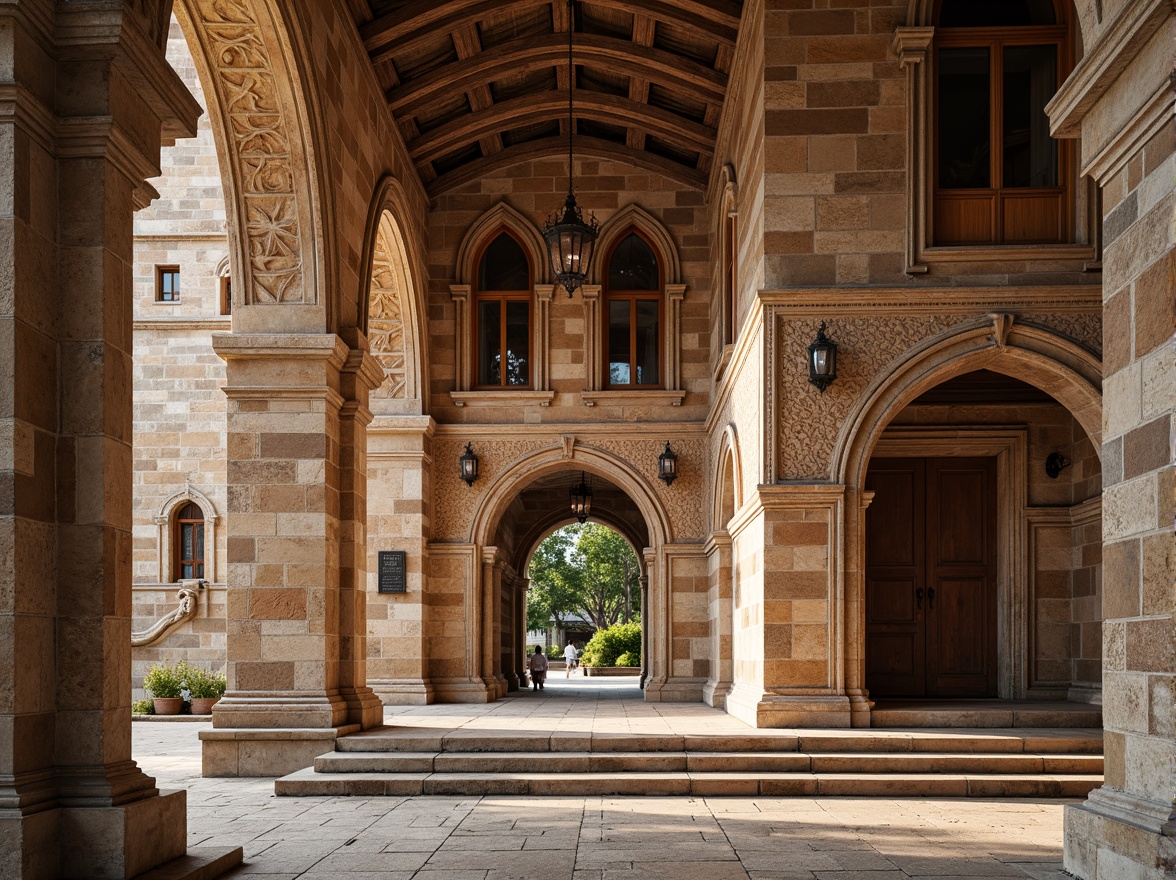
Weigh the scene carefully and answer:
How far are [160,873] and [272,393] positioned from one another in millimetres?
5110

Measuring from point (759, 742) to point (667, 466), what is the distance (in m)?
6.35

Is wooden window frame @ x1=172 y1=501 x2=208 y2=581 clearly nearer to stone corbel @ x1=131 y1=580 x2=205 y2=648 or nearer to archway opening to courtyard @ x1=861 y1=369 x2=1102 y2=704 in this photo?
stone corbel @ x1=131 y1=580 x2=205 y2=648

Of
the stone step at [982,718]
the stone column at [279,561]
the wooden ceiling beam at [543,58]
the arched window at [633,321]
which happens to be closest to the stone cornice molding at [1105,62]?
the stone step at [982,718]

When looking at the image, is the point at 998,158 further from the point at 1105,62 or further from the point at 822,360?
the point at 1105,62

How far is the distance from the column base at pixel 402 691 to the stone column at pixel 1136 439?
395 inches

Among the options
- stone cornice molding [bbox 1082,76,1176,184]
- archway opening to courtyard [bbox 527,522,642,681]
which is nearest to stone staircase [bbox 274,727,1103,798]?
stone cornice molding [bbox 1082,76,1176,184]

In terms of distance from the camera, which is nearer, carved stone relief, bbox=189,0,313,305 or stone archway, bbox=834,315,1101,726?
carved stone relief, bbox=189,0,313,305

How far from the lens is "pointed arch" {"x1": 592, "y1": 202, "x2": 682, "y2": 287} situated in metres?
15.6

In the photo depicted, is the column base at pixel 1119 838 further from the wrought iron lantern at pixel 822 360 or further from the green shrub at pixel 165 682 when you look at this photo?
the green shrub at pixel 165 682

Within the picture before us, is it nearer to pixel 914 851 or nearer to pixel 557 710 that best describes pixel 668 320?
pixel 557 710

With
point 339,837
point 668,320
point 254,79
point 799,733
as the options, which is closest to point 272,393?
point 254,79

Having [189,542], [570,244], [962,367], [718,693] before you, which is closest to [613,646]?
[189,542]

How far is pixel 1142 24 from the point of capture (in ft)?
15.3

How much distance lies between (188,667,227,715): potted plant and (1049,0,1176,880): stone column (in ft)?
42.5
